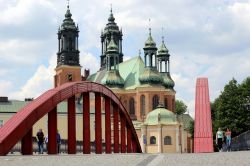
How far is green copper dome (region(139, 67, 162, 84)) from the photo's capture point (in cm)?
9094

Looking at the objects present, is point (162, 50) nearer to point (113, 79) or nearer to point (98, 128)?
point (113, 79)

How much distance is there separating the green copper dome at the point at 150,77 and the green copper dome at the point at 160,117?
5897 millimetres

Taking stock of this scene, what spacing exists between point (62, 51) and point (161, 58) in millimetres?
15994

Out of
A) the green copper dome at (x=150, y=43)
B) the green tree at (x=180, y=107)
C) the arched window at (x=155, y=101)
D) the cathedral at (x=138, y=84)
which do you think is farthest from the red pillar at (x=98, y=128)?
the green tree at (x=180, y=107)

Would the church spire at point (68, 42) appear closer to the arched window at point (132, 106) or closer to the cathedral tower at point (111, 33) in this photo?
the cathedral tower at point (111, 33)

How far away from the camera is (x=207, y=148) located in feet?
77.2

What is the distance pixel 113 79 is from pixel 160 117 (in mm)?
11139

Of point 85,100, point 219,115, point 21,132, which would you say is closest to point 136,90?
point 219,115

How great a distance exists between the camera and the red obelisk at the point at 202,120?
2362 cm

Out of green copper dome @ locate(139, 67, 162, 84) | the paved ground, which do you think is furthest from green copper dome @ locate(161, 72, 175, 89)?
the paved ground

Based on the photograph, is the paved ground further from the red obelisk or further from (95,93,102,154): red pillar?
(95,93,102,154): red pillar

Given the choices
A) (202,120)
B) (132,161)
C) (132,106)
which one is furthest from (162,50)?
(132,161)

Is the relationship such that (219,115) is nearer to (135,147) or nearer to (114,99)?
(135,147)

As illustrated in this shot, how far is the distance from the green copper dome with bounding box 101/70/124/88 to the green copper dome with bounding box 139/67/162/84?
3459 mm
